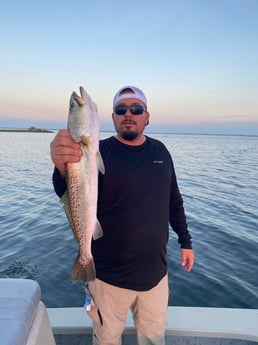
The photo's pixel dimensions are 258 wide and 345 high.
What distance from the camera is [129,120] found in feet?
9.62

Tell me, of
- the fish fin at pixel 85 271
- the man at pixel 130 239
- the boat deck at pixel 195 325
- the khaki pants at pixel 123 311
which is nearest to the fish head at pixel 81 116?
the man at pixel 130 239

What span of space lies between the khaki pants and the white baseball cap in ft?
5.99

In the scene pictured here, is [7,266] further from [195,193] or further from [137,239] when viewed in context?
[195,193]

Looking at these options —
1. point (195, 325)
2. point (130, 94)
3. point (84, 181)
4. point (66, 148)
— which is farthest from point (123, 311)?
point (130, 94)

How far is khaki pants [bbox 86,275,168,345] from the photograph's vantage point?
2754 mm

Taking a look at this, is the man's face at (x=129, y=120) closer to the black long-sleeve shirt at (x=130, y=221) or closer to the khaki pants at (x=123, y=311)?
the black long-sleeve shirt at (x=130, y=221)

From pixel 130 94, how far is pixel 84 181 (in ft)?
4.02

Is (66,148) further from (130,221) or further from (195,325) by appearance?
(195,325)

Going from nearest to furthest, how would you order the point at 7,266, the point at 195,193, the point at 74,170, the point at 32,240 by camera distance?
the point at 74,170
the point at 7,266
the point at 32,240
the point at 195,193

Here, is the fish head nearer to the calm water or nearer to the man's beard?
the man's beard

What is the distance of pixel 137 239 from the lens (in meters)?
2.72

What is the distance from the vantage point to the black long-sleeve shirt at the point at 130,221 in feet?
8.86

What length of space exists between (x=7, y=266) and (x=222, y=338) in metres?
5.49

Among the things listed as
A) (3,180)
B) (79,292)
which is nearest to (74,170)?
(79,292)
